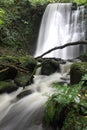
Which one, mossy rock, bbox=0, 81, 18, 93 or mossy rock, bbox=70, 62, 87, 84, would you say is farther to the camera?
mossy rock, bbox=0, 81, 18, 93

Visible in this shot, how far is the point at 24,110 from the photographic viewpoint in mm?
6203

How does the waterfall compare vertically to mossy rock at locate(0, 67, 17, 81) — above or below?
above

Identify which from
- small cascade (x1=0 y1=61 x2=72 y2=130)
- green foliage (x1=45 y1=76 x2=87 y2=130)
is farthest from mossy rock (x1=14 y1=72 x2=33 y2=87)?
green foliage (x1=45 y1=76 x2=87 y2=130)

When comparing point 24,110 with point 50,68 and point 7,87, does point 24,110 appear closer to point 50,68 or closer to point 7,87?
point 7,87

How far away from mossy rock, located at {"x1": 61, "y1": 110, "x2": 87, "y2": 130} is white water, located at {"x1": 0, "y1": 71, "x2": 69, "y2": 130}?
0.78 m

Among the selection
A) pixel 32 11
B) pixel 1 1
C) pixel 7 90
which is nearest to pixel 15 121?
pixel 7 90

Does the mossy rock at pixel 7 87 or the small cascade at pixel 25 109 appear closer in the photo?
the small cascade at pixel 25 109

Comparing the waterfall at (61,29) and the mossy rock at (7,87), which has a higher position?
the waterfall at (61,29)

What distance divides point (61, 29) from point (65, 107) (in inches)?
441

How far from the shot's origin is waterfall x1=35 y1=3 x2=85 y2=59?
556 inches

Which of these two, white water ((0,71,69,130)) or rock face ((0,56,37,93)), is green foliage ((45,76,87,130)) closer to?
white water ((0,71,69,130))

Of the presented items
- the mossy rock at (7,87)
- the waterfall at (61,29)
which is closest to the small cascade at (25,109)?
the mossy rock at (7,87)

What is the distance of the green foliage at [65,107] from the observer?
4328mm

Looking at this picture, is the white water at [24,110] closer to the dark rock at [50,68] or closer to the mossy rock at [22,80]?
the mossy rock at [22,80]
